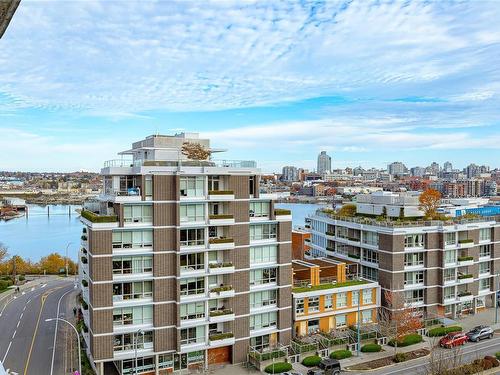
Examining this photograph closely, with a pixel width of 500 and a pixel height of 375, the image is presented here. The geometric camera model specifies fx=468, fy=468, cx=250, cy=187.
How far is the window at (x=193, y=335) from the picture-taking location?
3272cm

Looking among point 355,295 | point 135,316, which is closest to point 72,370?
point 135,316

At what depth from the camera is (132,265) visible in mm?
31234

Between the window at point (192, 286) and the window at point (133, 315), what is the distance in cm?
254

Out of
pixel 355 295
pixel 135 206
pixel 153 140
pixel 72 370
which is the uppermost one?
pixel 153 140

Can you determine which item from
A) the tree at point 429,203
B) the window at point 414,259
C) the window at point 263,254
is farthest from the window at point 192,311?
the tree at point 429,203

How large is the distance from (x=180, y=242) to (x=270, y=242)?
7.45 m

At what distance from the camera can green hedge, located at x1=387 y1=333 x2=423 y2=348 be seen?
3822cm

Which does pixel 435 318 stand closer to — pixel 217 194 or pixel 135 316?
pixel 217 194

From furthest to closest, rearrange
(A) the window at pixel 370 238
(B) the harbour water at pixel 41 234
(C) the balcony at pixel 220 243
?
(B) the harbour water at pixel 41 234 < (A) the window at pixel 370 238 < (C) the balcony at pixel 220 243

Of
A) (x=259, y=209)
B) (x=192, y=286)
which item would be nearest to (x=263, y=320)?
(x=192, y=286)

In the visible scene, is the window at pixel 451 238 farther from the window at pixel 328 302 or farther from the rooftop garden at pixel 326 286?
the window at pixel 328 302

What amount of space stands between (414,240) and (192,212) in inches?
854

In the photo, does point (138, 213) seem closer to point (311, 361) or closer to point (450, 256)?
point (311, 361)

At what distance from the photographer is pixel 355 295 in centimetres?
4088
